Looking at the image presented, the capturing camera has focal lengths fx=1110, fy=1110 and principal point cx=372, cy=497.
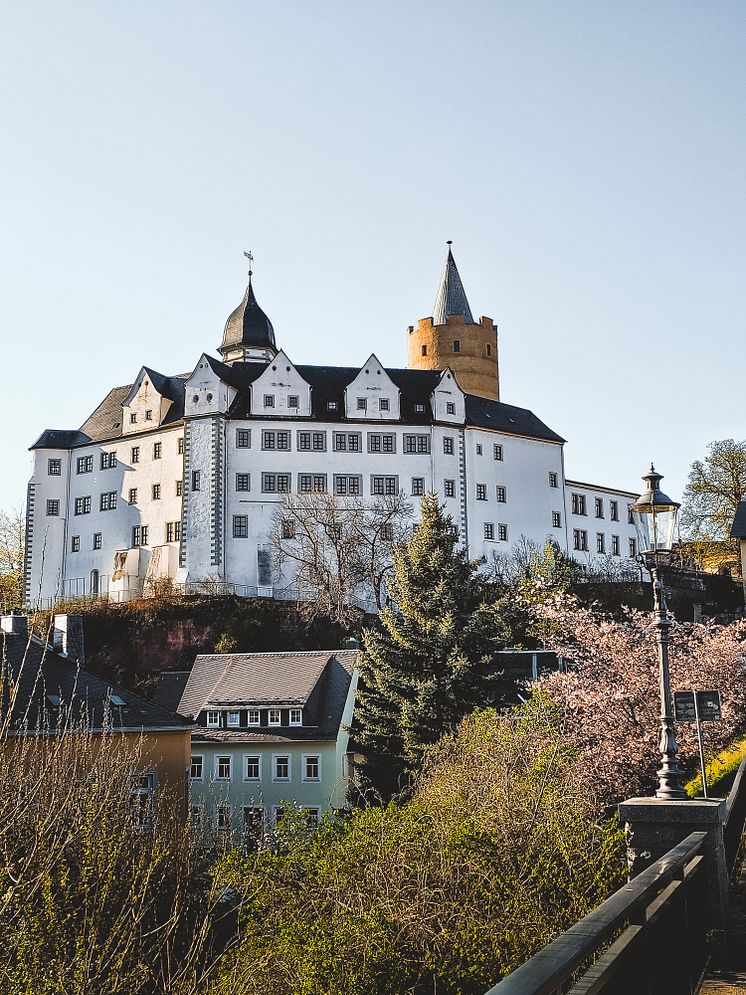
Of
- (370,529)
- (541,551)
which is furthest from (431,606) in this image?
(541,551)

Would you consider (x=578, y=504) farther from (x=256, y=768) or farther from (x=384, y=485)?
(x=256, y=768)

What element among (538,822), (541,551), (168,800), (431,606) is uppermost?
(541,551)

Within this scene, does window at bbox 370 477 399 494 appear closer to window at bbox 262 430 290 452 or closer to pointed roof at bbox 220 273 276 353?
window at bbox 262 430 290 452

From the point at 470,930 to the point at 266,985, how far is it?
2819 mm

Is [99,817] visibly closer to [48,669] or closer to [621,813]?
[621,813]

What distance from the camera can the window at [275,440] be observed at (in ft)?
219

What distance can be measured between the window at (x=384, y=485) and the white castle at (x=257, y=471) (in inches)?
3.3

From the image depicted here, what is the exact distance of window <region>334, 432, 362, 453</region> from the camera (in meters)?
67.0

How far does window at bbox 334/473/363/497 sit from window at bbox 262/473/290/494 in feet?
9.54

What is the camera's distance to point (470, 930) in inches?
341

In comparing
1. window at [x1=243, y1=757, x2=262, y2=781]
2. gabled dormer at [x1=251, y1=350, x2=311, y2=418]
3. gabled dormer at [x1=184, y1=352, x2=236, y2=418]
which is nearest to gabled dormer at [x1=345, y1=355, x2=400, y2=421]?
gabled dormer at [x1=251, y1=350, x2=311, y2=418]

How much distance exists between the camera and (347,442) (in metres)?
67.2

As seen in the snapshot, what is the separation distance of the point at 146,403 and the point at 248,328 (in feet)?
41.6

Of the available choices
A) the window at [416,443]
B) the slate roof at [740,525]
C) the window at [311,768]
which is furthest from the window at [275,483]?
the slate roof at [740,525]
